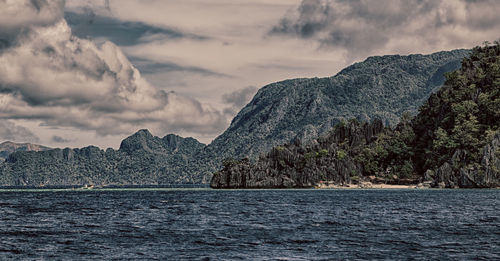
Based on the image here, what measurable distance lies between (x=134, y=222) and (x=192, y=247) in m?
30.3

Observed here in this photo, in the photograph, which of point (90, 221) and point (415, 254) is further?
point (90, 221)

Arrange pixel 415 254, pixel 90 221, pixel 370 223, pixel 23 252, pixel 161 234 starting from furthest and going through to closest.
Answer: pixel 90 221 < pixel 370 223 < pixel 161 234 < pixel 23 252 < pixel 415 254

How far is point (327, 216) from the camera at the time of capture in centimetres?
9225

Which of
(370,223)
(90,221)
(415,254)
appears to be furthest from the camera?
(90,221)

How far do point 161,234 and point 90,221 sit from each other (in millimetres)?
24649

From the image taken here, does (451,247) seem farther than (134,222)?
No

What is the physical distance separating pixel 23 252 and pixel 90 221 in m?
33.6

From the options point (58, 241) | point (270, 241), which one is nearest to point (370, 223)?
point (270, 241)

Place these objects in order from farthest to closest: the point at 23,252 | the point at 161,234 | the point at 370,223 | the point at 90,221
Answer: the point at 90,221, the point at 370,223, the point at 161,234, the point at 23,252

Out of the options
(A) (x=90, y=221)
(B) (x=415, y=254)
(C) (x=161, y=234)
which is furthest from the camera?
(A) (x=90, y=221)

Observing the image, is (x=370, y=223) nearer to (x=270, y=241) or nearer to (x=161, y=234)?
(x=270, y=241)

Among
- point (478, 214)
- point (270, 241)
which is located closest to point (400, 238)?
point (270, 241)

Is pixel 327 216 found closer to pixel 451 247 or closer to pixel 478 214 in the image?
pixel 478 214

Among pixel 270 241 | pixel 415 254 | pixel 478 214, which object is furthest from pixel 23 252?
pixel 478 214
